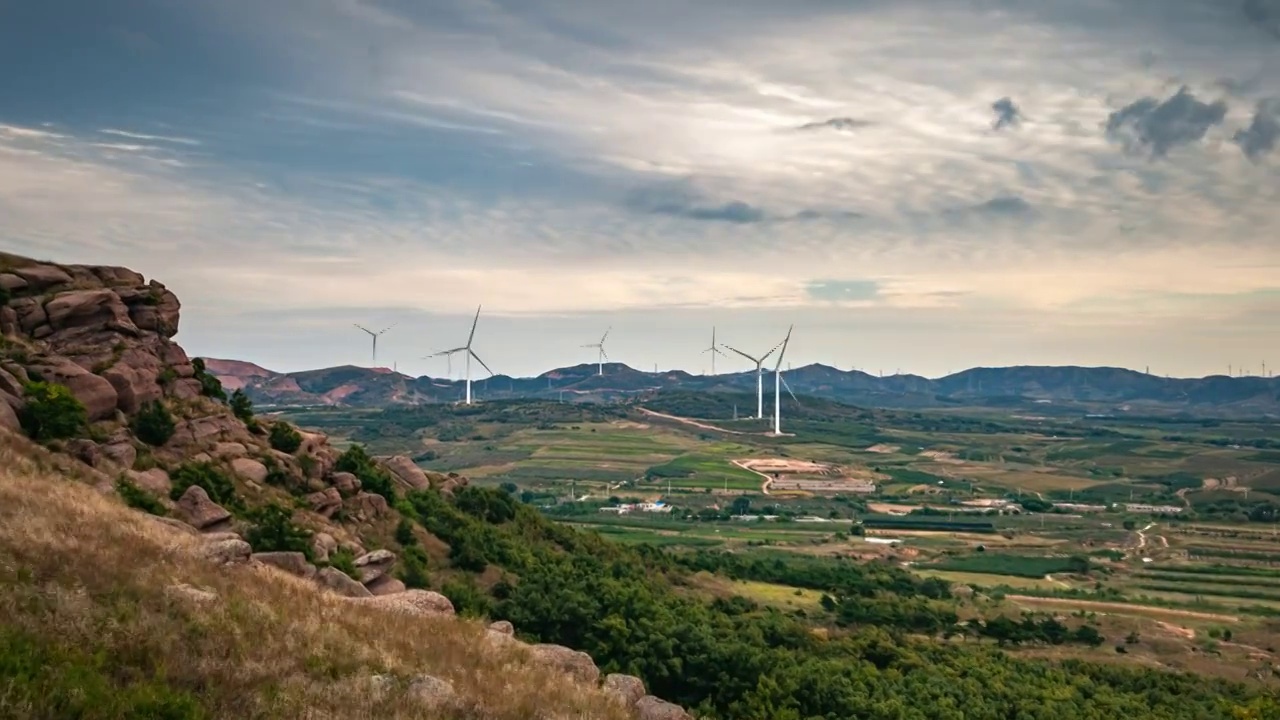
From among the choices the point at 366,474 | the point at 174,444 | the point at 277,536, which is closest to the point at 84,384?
the point at 174,444

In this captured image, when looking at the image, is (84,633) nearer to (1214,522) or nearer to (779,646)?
(779,646)

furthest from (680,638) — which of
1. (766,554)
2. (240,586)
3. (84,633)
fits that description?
(766,554)

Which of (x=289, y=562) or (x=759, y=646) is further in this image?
(x=759, y=646)

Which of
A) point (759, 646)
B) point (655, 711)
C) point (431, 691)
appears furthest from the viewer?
point (759, 646)

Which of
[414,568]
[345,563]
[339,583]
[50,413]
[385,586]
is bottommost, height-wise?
[414,568]

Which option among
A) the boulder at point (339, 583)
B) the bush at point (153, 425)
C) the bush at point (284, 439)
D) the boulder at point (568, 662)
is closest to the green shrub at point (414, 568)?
the bush at point (284, 439)

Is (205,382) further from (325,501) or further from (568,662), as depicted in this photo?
(568,662)

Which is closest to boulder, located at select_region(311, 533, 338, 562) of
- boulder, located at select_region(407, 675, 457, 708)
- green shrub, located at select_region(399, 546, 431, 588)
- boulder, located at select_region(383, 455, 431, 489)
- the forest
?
green shrub, located at select_region(399, 546, 431, 588)

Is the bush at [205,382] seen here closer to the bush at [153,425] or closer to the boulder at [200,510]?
the bush at [153,425]
